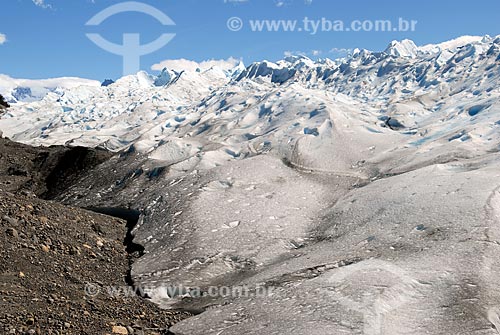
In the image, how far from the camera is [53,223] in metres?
15.5

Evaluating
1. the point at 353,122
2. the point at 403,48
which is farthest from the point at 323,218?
the point at 403,48

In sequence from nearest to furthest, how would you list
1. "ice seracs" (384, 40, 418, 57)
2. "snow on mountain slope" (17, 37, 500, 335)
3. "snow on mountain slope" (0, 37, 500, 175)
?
"snow on mountain slope" (17, 37, 500, 335), "snow on mountain slope" (0, 37, 500, 175), "ice seracs" (384, 40, 418, 57)

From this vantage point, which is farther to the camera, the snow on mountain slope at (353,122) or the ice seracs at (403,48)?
the ice seracs at (403,48)

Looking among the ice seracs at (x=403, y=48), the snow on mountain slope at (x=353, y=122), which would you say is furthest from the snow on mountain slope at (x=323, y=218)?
the ice seracs at (x=403, y=48)

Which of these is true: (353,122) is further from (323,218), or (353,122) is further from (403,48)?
(403,48)

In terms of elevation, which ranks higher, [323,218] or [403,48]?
[403,48]

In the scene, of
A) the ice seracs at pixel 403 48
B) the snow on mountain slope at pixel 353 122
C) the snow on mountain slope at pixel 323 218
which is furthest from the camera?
the ice seracs at pixel 403 48

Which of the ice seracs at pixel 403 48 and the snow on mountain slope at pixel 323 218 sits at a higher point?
the ice seracs at pixel 403 48

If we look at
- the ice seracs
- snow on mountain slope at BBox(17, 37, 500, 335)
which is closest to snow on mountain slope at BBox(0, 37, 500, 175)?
snow on mountain slope at BBox(17, 37, 500, 335)

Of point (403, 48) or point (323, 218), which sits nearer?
point (323, 218)

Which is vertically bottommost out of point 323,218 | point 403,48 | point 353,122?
point 323,218

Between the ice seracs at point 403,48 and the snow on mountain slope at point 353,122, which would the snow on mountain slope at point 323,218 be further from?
the ice seracs at point 403,48

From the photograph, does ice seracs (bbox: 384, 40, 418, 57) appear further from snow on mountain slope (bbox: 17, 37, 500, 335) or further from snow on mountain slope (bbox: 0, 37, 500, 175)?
snow on mountain slope (bbox: 17, 37, 500, 335)

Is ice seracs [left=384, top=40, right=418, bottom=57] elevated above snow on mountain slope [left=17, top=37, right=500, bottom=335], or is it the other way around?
ice seracs [left=384, top=40, right=418, bottom=57]
